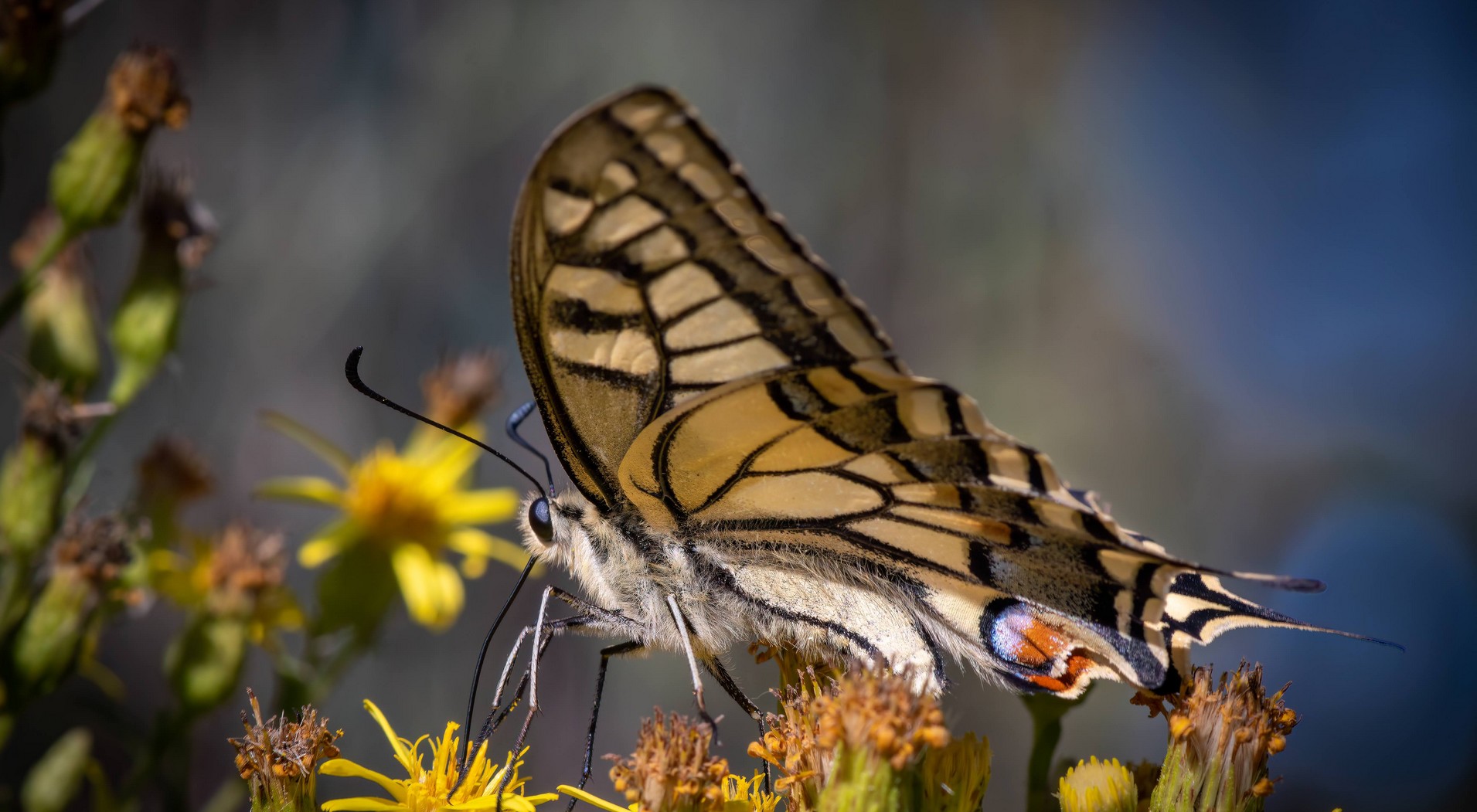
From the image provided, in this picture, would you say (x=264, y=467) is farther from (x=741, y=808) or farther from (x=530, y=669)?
(x=741, y=808)

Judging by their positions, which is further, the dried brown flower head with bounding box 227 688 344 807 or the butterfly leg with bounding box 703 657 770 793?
the butterfly leg with bounding box 703 657 770 793

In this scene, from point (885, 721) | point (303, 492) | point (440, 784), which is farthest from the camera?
point (303, 492)

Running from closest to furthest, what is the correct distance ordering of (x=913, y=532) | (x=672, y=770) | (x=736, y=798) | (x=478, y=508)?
(x=672, y=770), (x=736, y=798), (x=913, y=532), (x=478, y=508)

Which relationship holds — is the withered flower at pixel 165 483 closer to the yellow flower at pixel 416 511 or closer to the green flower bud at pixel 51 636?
the yellow flower at pixel 416 511

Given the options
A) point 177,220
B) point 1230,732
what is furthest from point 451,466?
point 1230,732

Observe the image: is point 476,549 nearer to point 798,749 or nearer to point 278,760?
point 278,760

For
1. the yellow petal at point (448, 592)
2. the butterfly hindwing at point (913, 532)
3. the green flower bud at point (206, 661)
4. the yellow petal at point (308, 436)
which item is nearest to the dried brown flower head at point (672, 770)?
the butterfly hindwing at point (913, 532)

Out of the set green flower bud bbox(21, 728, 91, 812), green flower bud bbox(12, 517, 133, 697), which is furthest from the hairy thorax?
green flower bud bbox(21, 728, 91, 812)

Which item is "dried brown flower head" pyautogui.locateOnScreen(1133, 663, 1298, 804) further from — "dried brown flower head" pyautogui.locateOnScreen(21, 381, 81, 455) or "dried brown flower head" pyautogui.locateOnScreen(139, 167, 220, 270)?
"dried brown flower head" pyautogui.locateOnScreen(139, 167, 220, 270)
